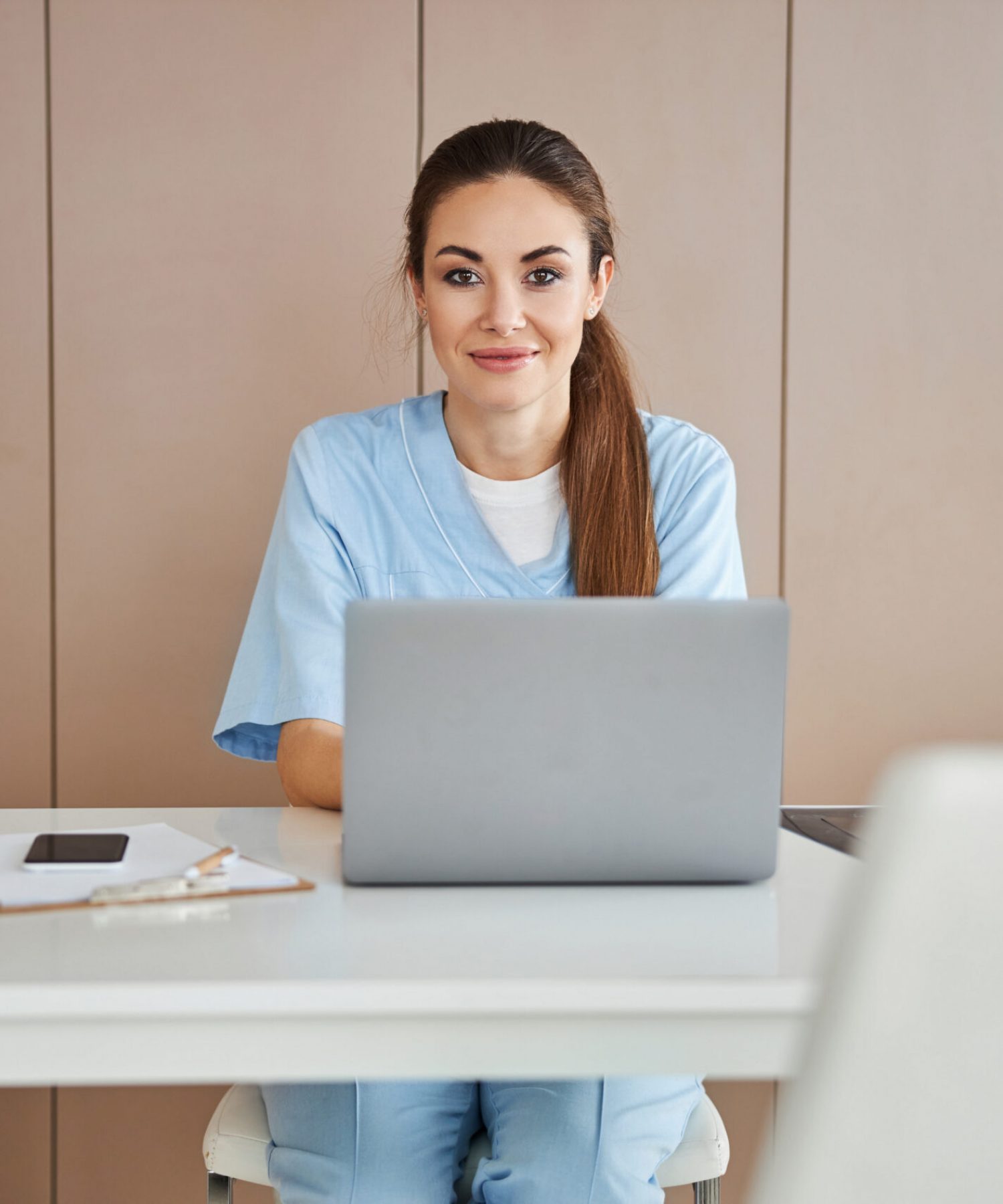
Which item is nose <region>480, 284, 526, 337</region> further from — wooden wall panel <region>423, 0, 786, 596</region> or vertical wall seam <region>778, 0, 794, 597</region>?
vertical wall seam <region>778, 0, 794, 597</region>

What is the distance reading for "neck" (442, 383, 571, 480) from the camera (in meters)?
1.54

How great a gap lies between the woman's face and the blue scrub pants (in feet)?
2.73

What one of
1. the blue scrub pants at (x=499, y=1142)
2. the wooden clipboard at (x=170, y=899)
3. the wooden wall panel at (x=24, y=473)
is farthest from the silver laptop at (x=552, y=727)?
the wooden wall panel at (x=24, y=473)

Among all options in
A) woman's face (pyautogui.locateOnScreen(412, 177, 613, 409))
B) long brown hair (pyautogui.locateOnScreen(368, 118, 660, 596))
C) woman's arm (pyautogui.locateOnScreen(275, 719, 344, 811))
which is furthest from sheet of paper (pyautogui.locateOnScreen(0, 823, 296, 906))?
woman's face (pyautogui.locateOnScreen(412, 177, 613, 409))

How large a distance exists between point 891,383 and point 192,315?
1.11 meters

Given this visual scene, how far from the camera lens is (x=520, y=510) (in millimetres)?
1519

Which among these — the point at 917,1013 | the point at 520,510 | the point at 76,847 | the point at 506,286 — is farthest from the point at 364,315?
the point at 917,1013

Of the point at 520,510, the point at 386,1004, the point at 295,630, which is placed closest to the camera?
the point at 386,1004

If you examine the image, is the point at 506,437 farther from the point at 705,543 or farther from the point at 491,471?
the point at 705,543

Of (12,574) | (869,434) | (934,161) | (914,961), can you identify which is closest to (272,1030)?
(914,961)

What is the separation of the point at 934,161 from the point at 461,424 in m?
0.95

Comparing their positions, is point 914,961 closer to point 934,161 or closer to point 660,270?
point 660,270

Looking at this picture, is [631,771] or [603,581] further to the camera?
[603,581]

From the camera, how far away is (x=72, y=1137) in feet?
6.13
